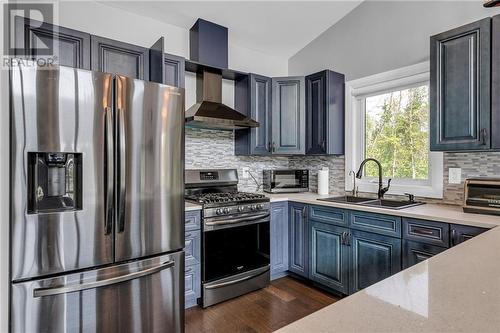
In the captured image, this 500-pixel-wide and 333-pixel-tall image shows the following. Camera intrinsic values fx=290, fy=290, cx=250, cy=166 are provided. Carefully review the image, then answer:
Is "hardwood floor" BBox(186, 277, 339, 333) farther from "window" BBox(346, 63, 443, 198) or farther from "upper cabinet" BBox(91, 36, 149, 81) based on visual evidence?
"upper cabinet" BBox(91, 36, 149, 81)

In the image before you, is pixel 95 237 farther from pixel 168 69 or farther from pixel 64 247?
pixel 168 69

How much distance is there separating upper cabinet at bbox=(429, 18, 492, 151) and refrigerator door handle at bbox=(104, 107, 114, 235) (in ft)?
7.34

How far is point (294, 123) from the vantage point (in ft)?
10.7

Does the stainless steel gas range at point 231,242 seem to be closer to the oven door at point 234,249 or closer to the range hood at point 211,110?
the oven door at point 234,249

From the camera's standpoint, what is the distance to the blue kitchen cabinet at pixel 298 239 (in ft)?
9.28

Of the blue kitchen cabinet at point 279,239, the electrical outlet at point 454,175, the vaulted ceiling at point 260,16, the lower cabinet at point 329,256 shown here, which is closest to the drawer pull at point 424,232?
the lower cabinet at point 329,256

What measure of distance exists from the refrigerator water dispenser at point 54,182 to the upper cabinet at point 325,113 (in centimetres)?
230

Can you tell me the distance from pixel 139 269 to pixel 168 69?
5.53 ft

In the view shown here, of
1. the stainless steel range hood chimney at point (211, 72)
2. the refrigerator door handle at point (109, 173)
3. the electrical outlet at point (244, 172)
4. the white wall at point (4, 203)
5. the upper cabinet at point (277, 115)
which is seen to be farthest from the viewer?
the electrical outlet at point (244, 172)

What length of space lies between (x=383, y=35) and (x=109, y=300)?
10.6 ft

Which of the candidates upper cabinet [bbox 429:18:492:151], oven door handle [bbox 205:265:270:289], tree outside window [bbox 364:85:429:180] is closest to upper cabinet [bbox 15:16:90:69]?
oven door handle [bbox 205:265:270:289]

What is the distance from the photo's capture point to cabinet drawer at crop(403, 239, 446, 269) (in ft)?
6.40

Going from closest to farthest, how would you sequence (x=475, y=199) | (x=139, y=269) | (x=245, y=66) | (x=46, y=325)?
(x=46, y=325)
(x=139, y=269)
(x=475, y=199)
(x=245, y=66)

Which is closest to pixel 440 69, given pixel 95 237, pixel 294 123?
pixel 294 123
